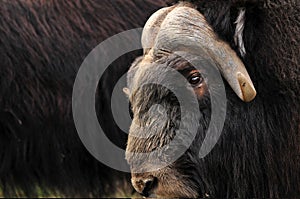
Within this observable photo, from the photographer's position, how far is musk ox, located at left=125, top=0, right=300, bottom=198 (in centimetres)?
282

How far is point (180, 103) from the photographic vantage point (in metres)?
2.82

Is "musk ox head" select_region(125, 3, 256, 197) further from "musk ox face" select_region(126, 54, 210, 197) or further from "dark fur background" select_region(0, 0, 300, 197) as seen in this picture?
"dark fur background" select_region(0, 0, 300, 197)

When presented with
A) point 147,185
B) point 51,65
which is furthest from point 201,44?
point 51,65

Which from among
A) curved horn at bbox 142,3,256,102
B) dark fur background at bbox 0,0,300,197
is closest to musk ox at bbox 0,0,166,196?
dark fur background at bbox 0,0,300,197

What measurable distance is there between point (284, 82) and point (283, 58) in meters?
0.08

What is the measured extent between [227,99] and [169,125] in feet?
0.72

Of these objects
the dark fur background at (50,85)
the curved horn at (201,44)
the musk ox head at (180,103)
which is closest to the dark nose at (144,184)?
the musk ox head at (180,103)

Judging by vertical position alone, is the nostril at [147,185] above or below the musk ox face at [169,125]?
below

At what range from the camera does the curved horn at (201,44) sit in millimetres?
2797

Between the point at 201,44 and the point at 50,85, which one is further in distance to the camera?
the point at 50,85

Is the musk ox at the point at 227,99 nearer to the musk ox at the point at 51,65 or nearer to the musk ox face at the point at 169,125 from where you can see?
the musk ox face at the point at 169,125

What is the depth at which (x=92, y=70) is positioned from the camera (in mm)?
4242

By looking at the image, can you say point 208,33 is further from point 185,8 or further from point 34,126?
point 34,126

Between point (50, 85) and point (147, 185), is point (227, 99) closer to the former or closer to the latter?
point (147, 185)
